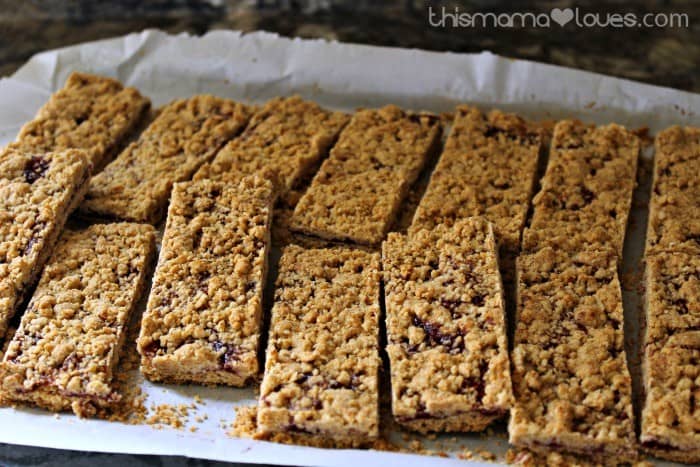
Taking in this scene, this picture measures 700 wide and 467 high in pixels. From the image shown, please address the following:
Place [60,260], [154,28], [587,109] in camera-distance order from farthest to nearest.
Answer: [154,28], [587,109], [60,260]

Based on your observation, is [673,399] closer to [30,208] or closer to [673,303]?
[673,303]

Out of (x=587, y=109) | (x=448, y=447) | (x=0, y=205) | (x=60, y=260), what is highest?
(x=587, y=109)

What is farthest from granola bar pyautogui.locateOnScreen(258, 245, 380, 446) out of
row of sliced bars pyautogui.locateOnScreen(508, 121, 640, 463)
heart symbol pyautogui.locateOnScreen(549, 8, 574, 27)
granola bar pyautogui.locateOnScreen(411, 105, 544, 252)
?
heart symbol pyautogui.locateOnScreen(549, 8, 574, 27)

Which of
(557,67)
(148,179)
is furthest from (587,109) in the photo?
(148,179)

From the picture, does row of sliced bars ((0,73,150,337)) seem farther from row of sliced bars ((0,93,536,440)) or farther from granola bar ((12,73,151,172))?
row of sliced bars ((0,93,536,440))

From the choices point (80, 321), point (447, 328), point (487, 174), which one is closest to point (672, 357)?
point (447, 328)

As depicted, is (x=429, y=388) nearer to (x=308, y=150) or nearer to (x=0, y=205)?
(x=308, y=150)
